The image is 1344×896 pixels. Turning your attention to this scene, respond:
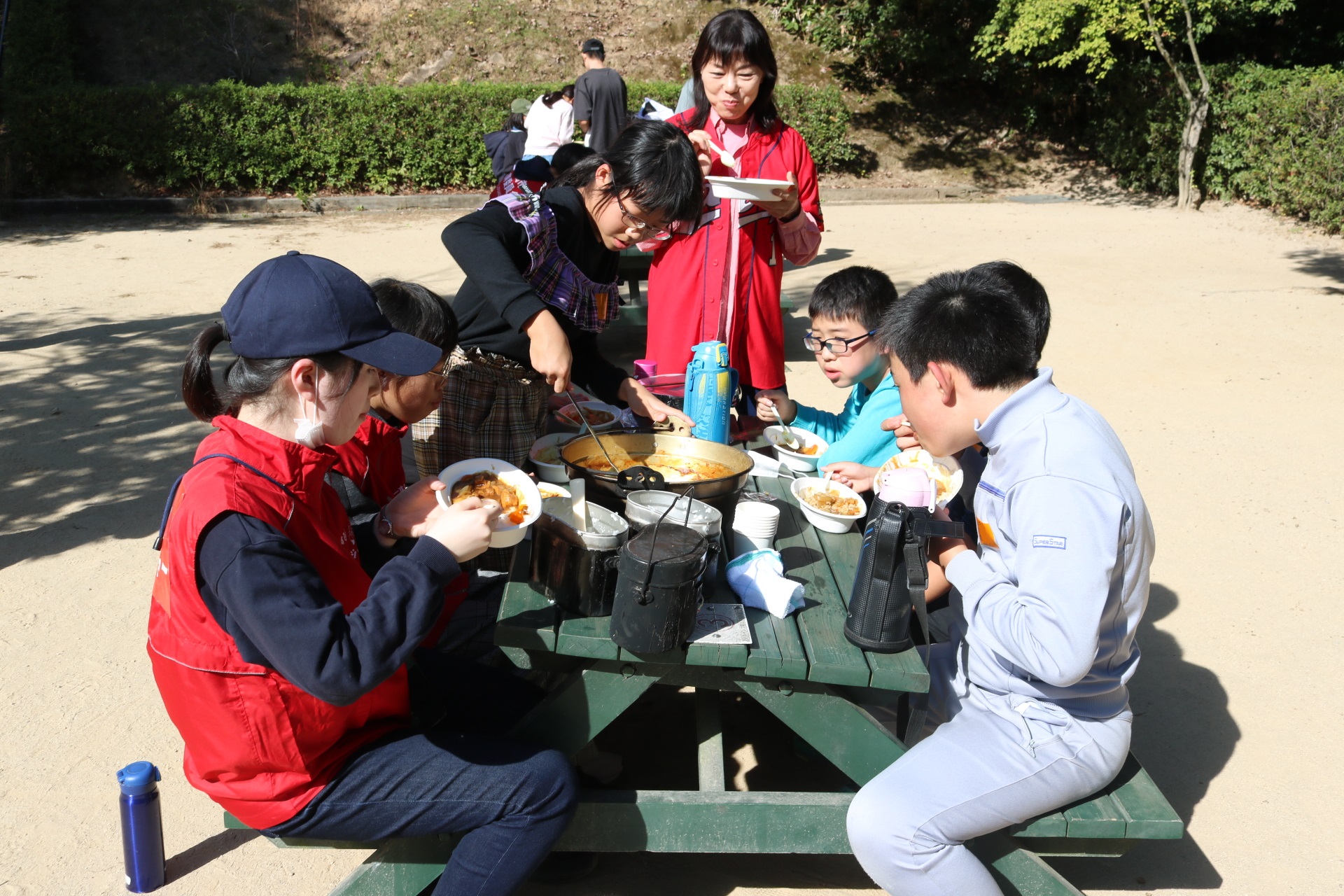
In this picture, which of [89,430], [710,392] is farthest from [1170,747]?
[89,430]

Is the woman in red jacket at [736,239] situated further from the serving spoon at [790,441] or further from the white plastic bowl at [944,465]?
the white plastic bowl at [944,465]

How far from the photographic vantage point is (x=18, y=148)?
39.9ft

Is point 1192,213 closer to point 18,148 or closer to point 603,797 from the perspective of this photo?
point 603,797

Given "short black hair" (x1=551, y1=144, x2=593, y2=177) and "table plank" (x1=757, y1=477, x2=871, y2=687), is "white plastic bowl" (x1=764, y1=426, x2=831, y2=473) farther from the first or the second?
"short black hair" (x1=551, y1=144, x2=593, y2=177)

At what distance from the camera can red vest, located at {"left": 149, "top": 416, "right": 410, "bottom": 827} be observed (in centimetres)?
166

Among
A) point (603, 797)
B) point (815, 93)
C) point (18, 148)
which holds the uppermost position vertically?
point (815, 93)

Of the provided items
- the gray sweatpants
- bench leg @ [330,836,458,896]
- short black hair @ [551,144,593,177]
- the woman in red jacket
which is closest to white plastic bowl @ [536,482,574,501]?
bench leg @ [330,836,458,896]

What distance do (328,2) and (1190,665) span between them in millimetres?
19521

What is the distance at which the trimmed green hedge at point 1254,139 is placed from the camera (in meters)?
11.1

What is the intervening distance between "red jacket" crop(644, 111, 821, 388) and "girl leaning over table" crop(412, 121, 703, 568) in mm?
617

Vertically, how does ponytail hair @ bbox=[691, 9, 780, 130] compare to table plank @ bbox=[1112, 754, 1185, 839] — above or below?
above

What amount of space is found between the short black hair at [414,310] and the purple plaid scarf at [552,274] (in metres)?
0.45

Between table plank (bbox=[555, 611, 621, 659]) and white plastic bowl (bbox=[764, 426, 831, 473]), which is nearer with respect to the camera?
table plank (bbox=[555, 611, 621, 659])

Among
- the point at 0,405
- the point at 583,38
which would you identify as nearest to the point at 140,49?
the point at 583,38
